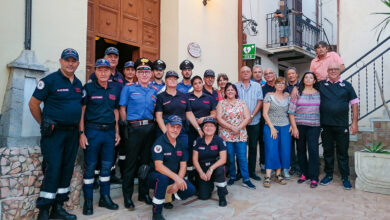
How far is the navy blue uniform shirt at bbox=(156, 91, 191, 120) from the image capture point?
153 inches

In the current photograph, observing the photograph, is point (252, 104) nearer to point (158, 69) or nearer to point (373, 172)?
point (158, 69)

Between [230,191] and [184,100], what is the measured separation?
1.62 metres

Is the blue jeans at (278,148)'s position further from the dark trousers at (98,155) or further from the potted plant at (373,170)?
the dark trousers at (98,155)

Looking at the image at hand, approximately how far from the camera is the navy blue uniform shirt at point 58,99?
311cm

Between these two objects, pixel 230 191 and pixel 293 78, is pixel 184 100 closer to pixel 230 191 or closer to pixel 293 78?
pixel 230 191

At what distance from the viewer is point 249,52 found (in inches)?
323

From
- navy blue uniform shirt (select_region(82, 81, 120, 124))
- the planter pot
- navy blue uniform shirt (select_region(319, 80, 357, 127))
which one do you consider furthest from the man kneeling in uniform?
the planter pot

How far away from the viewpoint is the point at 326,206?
12.6ft

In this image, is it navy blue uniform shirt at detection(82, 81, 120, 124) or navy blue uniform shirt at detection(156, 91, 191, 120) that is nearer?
navy blue uniform shirt at detection(82, 81, 120, 124)

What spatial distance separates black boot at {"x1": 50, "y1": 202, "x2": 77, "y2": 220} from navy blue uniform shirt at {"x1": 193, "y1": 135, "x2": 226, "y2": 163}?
175 cm

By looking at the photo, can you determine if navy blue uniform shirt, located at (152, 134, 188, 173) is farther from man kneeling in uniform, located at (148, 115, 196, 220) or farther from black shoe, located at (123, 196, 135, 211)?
black shoe, located at (123, 196, 135, 211)

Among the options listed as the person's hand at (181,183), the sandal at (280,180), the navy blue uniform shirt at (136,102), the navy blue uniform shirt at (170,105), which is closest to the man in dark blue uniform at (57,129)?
the navy blue uniform shirt at (136,102)

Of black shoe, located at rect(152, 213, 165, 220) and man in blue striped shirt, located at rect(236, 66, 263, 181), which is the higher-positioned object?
man in blue striped shirt, located at rect(236, 66, 263, 181)

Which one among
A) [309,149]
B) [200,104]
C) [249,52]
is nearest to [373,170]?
Result: [309,149]
